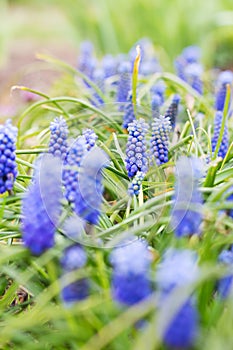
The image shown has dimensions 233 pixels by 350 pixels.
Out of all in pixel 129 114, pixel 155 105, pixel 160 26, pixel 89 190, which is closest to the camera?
pixel 89 190

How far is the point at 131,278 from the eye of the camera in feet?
3.92

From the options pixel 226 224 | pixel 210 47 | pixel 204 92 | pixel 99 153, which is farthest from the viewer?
pixel 210 47

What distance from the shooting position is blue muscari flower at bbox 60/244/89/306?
1.30 m

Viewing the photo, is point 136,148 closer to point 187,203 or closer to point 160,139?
point 160,139

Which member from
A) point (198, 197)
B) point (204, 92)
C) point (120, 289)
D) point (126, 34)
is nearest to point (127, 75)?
point (204, 92)

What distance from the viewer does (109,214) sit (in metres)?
1.77

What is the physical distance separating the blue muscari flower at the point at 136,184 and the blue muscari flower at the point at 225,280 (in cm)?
34

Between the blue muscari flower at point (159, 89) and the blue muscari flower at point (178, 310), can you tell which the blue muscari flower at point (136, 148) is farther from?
the blue muscari flower at point (159, 89)

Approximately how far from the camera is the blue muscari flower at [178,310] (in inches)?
44.7

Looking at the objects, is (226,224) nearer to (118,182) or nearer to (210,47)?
(118,182)

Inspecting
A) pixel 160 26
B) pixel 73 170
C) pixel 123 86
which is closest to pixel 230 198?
pixel 73 170

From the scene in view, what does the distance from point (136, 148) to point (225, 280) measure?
51 centimetres

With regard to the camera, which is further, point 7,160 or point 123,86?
point 123,86

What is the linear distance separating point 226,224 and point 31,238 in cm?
47
